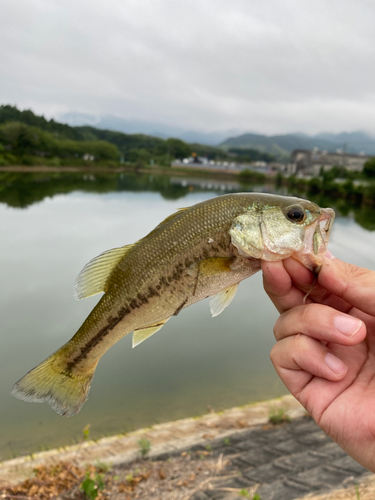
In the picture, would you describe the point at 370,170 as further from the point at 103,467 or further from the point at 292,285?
the point at 292,285

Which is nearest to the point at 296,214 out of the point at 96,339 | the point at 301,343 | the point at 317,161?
the point at 301,343

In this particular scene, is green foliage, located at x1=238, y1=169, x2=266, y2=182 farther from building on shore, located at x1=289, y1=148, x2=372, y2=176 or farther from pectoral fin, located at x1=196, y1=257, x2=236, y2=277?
pectoral fin, located at x1=196, y1=257, x2=236, y2=277

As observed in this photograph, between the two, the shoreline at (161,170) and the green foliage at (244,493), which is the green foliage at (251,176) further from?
the green foliage at (244,493)

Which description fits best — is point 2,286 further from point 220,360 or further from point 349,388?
point 349,388

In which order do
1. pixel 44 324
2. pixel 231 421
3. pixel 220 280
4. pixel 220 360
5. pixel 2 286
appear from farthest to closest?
pixel 2 286, pixel 44 324, pixel 220 360, pixel 231 421, pixel 220 280

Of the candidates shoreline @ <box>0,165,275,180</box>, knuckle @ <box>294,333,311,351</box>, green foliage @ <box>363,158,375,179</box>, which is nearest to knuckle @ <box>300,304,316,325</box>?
knuckle @ <box>294,333,311,351</box>

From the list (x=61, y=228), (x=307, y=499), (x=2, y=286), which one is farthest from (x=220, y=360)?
(x=61, y=228)
